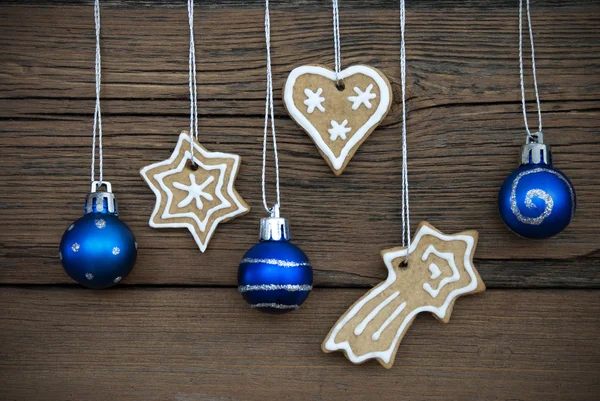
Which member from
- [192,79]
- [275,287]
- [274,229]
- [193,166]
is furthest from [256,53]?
[275,287]

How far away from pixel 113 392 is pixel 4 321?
25cm

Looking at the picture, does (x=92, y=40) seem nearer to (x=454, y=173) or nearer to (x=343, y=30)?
(x=343, y=30)

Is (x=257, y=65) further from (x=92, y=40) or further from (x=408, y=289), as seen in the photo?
(x=408, y=289)

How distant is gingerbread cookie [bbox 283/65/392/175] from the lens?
1.27 meters

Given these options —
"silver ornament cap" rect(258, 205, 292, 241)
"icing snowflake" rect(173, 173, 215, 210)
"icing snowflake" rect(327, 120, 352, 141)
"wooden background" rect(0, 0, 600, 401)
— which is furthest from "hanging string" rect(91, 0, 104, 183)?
"icing snowflake" rect(327, 120, 352, 141)

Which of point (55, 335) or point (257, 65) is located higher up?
point (257, 65)

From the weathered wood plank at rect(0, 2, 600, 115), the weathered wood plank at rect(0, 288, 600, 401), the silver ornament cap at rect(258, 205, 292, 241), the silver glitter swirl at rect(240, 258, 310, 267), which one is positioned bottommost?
the weathered wood plank at rect(0, 288, 600, 401)

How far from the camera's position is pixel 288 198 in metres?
1.30

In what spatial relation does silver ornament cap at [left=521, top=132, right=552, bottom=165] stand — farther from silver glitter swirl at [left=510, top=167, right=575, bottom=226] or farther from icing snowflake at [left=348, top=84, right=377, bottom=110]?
icing snowflake at [left=348, top=84, right=377, bottom=110]

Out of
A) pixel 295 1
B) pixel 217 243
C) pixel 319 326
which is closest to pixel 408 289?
pixel 319 326

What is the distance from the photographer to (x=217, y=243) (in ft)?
4.25

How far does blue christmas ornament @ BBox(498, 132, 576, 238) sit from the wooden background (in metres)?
0.07

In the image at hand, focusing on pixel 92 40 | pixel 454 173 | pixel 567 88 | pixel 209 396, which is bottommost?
pixel 209 396

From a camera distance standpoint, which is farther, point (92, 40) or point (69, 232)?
point (92, 40)
